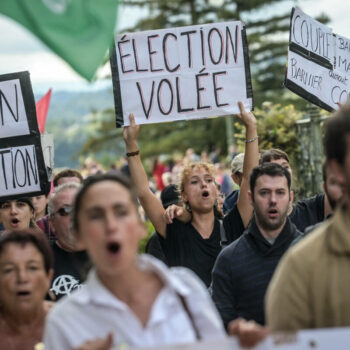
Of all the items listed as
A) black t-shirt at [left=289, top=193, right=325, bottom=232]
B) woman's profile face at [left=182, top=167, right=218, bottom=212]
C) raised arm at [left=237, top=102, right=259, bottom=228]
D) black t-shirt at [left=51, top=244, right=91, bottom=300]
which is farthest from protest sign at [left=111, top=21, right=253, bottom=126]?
black t-shirt at [left=51, top=244, right=91, bottom=300]

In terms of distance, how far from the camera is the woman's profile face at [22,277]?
3.58m

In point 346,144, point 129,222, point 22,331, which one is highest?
point 346,144

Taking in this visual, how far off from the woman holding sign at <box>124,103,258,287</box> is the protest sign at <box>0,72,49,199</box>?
2.27 ft

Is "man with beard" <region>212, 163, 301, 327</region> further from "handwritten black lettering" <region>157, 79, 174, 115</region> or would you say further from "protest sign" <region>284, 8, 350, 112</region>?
"protest sign" <region>284, 8, 350, 112</region>

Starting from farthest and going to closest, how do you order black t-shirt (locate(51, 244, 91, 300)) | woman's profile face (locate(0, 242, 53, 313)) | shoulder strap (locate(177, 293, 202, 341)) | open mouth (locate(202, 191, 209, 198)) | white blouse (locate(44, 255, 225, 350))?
1. open mouth (locate(202, 191, 209, 198))
2. black t-shirt (locate(51, 244, 91, 300))
3. woman's profile face (locate(0, 242, 53, 313))
4. shoulder strap (locate(177, 293, 202, 341))
5. white blouse (locate(44, 255, 225, 350))

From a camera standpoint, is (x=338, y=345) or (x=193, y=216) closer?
(x=338, y=345)

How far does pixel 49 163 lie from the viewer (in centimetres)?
672

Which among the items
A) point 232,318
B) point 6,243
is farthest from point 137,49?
point 6,243

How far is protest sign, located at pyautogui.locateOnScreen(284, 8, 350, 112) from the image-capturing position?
7141mm

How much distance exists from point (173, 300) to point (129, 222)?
0.29m

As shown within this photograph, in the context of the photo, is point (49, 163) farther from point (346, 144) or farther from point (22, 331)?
point (346, 144)

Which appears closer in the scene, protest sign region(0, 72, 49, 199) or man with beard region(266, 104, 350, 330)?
man with beard region(266, 104, 350, 330)

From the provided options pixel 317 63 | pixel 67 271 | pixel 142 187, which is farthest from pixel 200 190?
pixel 317 63

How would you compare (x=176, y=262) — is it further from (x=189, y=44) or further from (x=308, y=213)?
(x=189, y=44)
